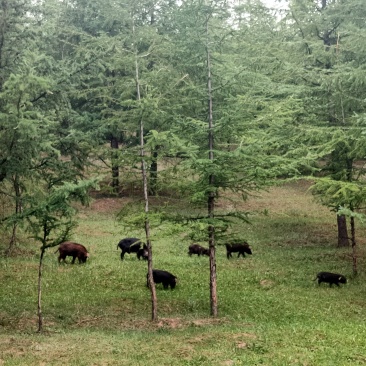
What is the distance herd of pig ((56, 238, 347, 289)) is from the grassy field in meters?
0.42

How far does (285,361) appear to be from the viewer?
10398 mm

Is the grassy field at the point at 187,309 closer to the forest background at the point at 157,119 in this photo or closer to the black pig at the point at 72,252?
the black pig at the point at 72,252

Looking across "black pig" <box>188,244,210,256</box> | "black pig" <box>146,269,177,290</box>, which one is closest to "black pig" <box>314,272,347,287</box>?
"black pig" <box>146,269,177,290</box>

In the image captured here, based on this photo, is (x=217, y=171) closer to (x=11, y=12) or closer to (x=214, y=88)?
(x=214, y=88)

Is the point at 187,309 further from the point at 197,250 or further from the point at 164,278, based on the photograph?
the point at 197,250

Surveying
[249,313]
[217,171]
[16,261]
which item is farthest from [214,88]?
[16,261]

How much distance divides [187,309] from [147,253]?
2721mm

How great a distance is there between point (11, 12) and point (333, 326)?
15.2m

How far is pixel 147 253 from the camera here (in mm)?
17578

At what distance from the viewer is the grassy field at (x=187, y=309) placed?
36.4 feet

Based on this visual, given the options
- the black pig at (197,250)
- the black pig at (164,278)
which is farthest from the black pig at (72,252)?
the black pig at (197,250)

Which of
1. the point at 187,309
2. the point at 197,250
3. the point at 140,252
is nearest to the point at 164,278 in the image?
the point at 187,309

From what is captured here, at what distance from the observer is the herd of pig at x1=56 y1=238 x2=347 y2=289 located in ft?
59.7

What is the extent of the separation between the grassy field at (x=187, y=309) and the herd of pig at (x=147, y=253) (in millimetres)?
419
